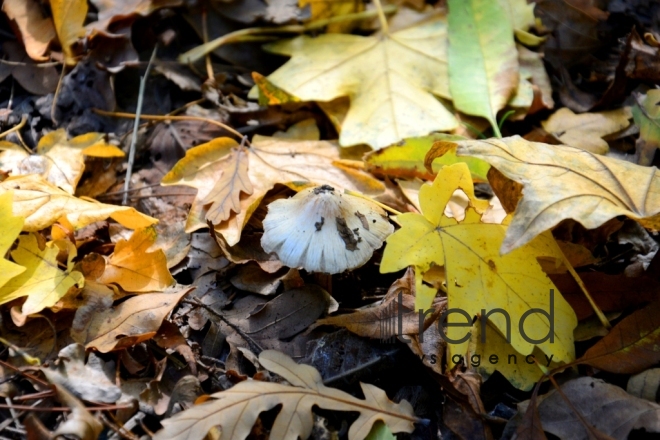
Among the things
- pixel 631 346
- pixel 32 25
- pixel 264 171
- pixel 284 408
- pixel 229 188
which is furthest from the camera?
pixel 32 25

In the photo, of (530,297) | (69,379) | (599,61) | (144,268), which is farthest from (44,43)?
(599,61)

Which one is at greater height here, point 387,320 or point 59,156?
point 59,156

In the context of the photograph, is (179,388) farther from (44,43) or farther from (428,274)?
(44,43)

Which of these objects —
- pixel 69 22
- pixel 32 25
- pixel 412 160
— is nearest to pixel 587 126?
pixel 412 160

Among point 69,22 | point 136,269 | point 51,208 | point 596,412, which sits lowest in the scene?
point 596,412

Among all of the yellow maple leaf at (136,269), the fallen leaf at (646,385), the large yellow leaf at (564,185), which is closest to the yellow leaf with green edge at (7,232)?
the yellow maple leaf at (136,269)

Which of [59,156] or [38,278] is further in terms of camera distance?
[59,156]

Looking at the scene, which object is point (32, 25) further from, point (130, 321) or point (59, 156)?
point (130, 321)
